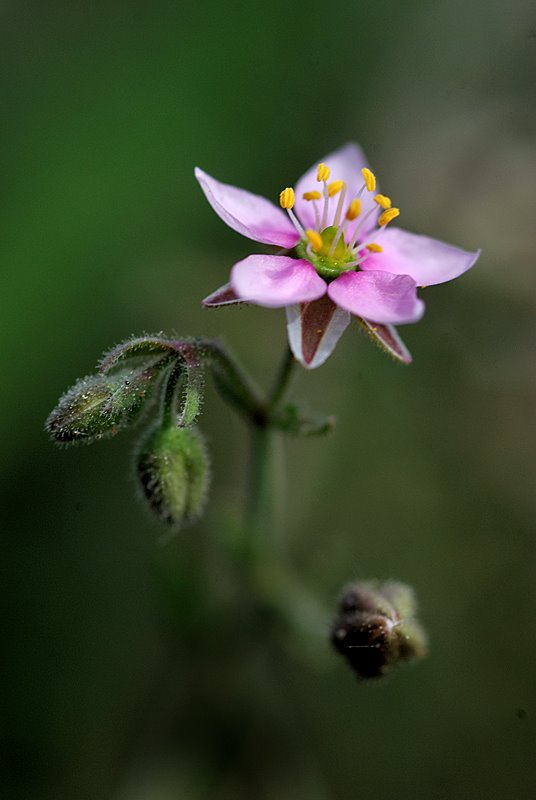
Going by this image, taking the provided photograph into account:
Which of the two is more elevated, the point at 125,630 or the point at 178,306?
the point at 178,306

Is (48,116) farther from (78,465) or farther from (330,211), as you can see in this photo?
(330,211)

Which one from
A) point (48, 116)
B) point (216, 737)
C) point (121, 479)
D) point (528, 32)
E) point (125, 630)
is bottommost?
point (216, 737)

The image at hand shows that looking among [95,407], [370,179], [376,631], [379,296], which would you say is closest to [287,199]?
[370,179]

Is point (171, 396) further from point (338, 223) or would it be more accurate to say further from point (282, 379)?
point (338, 223)

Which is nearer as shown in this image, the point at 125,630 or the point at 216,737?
the point at 216,737

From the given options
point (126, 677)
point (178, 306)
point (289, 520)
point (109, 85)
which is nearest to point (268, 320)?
point (178, 306)

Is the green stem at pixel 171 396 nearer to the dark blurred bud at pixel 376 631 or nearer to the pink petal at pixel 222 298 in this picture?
the pink petal at pixel 222 298

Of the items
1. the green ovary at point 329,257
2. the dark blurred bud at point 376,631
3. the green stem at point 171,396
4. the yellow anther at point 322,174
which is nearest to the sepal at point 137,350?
the green stem at point 171,396
